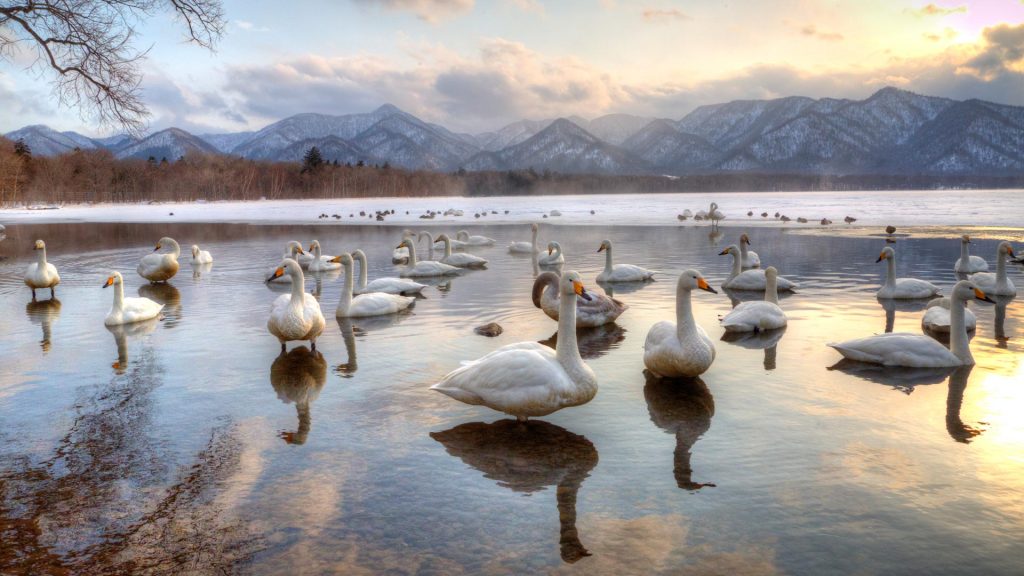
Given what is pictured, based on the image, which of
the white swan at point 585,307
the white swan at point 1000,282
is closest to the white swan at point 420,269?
the white swan at point 585,307

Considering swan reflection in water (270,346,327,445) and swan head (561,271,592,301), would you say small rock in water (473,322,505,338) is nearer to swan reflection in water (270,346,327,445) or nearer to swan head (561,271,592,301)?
swan reflection in water (270,346,327,445)

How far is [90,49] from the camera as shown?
36.7ft

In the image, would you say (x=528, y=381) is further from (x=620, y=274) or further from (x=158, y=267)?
(x=158, y=267)

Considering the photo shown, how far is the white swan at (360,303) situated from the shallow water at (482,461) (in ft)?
4.70

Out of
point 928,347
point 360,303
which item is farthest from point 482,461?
point 360,303

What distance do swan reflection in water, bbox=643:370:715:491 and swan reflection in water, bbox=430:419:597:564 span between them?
0.85m

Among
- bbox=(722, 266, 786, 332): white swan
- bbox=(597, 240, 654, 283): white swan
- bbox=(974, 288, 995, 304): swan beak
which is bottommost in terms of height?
bbox=(722, 266, 786, 332): white swan

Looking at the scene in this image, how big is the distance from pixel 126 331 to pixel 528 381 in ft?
30.3

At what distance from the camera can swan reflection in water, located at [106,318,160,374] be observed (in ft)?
36.1

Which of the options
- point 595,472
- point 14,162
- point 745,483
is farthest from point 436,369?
point 14,162

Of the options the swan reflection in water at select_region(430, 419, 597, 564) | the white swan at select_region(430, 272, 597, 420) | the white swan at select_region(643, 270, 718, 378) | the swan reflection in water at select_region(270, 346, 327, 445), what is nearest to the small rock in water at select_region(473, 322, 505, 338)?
the swan reflection in water at select_region(270, 346, 327, 445)

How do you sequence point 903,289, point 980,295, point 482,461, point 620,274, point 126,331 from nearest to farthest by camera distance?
point 482,461, point 980,295, point 126,331, point 903,289, point 620,274

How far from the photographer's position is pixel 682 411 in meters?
7.96

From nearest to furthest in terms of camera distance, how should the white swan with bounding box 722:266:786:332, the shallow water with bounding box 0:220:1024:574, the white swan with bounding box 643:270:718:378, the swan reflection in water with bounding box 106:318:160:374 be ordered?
the shallow water with bounding box 0:220:1024:574 < the white swan with bounding box 643:270:718:378 < the swan reflection in water with bounding box 106:318:160:374 < the white swan with bounding box 722:266:786:332
